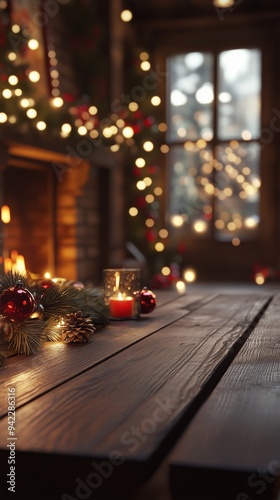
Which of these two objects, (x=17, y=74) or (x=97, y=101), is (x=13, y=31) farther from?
(x=97, y=101)

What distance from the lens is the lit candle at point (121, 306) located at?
5.91ft

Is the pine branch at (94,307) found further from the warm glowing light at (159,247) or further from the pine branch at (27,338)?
the warm glowing light at (159,247)

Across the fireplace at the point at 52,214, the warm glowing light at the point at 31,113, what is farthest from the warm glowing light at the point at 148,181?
the warm glowing light at the point at 31,113

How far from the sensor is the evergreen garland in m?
1.33

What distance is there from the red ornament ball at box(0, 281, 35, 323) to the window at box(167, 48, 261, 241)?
5038 millimetres

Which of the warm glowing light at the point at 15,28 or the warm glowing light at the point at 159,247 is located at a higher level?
the warm glowing light at the point at 15,28

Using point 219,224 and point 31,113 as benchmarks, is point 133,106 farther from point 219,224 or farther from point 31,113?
point 31,113

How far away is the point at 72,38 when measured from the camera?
5133 millimetres

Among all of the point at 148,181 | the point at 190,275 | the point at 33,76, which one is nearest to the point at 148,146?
the point at 148,181

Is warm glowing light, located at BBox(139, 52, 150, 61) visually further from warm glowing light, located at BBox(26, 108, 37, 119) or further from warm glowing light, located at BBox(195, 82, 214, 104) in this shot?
warm glowing light, located at BBox(26, 108, 37, 119)

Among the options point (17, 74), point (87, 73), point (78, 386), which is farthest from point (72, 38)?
point (78, 386)

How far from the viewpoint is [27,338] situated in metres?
1.32

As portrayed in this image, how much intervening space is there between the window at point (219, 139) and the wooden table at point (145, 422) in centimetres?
496

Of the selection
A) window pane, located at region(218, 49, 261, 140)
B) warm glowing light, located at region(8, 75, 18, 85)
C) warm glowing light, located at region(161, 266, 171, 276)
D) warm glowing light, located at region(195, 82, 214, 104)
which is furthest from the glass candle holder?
warm glowing light, located at region(195, 82, 214, 104)
